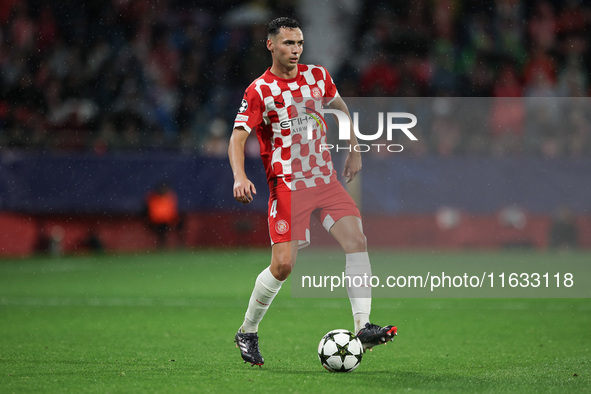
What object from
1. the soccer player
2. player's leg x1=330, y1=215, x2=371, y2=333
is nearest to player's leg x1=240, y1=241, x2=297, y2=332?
the soccer player

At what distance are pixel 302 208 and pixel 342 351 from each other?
100 centimetres

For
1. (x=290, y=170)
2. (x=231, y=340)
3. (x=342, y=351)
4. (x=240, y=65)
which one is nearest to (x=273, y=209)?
(x=290, y=170)

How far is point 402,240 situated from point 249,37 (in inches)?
217

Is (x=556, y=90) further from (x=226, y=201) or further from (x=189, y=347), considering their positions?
(x=189, y=347)

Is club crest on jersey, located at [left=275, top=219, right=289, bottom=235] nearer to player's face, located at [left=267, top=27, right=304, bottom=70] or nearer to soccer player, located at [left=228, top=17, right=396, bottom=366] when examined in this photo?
soccer player, located at [left=228, top=17, right=396, bottom=366]

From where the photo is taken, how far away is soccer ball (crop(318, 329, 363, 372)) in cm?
554

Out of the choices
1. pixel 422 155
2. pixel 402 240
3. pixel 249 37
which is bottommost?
pixel 402 240

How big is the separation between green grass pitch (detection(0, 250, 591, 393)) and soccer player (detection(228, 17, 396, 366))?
1.59 ft

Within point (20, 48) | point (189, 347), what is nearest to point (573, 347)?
point (189, 347)

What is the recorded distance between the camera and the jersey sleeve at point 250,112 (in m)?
5.81

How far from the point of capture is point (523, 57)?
18344 mm

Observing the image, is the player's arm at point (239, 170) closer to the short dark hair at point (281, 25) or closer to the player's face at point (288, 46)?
the player's face at point (288, 46)

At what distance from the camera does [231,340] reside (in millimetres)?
7289

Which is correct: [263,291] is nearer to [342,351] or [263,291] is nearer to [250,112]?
[342,351]
